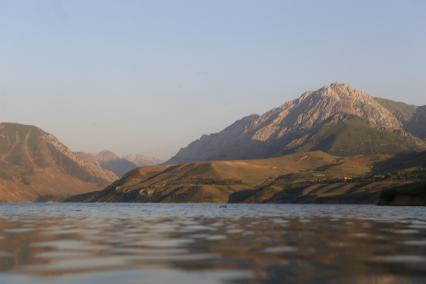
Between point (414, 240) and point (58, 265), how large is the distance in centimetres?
2528

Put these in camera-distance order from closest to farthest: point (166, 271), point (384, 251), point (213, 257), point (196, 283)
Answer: point (196, 283) < point (166, 271) < point (213, 257) < point (384, 251)

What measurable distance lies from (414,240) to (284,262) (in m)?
17.1

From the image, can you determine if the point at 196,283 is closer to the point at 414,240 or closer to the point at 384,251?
the point at 384,251

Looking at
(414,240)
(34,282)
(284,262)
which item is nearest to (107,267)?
(34,282)

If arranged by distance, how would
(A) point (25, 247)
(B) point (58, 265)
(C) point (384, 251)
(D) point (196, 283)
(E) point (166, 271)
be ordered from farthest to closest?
(A) point (25, 247) → (C) point (384, 251) → (B) point (58, 265) → (E) point (166, 271) → (D) point (196, 283)

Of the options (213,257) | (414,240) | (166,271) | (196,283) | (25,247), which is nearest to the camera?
(196,283)

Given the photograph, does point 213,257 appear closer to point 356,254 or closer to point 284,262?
point 284,262

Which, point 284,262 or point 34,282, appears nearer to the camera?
point 34,282

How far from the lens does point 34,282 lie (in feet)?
70.9

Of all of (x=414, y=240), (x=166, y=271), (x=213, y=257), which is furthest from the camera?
(x=414, y=240)

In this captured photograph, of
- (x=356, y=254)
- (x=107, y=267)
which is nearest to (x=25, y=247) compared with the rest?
(x=107, y=267)

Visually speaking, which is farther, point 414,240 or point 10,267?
point 414,240

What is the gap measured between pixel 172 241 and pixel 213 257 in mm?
11443

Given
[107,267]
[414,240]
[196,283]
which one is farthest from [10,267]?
[414,240]
